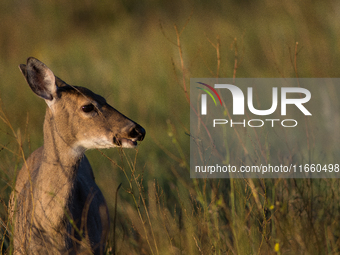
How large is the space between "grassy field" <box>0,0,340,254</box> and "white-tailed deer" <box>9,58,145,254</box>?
0.27 metres

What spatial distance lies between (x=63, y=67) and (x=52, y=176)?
7010 millimetres

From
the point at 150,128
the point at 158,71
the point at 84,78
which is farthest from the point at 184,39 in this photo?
the point at 150,128

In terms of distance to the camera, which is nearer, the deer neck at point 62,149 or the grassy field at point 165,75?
the deer neck at point 62,149

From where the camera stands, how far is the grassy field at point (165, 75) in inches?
142

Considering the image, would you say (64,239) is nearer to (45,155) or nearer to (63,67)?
(45,155)

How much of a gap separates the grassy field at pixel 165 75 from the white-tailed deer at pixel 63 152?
0.89 feet

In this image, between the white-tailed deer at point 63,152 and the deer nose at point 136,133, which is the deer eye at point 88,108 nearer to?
the white-tailed deer at point 63,152

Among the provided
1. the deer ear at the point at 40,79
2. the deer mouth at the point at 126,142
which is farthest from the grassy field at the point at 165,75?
the deer mouth at the point at 126,142

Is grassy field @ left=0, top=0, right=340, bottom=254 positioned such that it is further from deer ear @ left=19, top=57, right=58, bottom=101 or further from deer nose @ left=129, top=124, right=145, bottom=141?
deer nose @ left=129, top=124, right=145, bottom=141

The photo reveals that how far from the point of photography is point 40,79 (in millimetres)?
3537

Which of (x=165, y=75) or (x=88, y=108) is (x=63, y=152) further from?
(x=165, y=75)

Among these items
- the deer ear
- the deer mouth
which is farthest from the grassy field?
the deer mouth

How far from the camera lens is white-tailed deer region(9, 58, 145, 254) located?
3348 millimetres

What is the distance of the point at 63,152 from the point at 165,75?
17.8 feet
